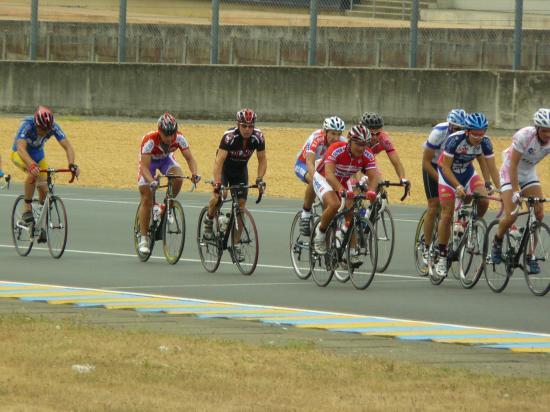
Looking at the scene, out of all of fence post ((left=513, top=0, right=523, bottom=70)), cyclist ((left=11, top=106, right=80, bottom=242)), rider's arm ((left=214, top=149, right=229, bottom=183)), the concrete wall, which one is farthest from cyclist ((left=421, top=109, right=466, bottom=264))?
fence post ((left=513, top=0, right=523, bottom=70))

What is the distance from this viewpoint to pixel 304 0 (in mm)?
39656

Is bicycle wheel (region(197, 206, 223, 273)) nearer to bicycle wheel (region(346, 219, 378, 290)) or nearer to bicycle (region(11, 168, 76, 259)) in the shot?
bicycle (region(11, 168, 76, 259))

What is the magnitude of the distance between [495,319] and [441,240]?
2.41 metres

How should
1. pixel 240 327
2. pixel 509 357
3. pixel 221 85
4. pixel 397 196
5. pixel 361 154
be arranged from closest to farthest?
pixel 509 357 < pixel 240 327 < pixel 361 154 < pixel 397 196 < pixel 221 85

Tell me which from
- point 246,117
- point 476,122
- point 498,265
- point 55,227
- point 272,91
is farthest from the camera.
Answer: point 272,91

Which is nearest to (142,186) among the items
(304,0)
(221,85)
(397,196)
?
(397,196)

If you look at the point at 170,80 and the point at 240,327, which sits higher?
the point at 170,80

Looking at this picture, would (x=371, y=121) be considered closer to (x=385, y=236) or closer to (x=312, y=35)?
(x=385, y=236)

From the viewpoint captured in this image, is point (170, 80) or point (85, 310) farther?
point (170, 80)

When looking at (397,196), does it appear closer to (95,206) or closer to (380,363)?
(95,206)

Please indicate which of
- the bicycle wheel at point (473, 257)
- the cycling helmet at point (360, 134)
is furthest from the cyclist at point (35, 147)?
the bicycle wheel at point (473, 257)

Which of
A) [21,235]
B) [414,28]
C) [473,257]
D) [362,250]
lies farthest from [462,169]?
[414,28]

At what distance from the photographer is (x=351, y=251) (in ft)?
50.1

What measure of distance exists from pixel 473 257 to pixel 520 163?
3.31 ft
